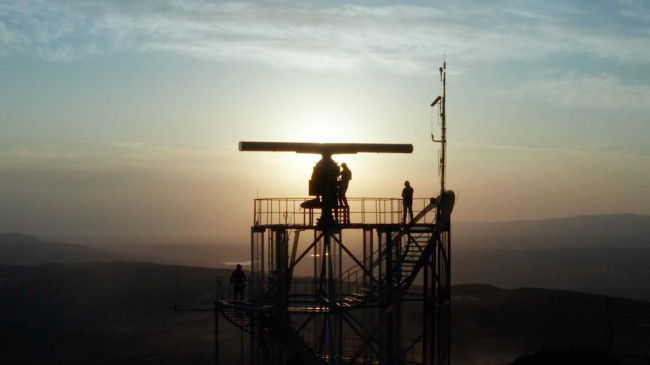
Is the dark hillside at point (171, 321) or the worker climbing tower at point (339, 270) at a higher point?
the worker climbing tower at point (339, 270)

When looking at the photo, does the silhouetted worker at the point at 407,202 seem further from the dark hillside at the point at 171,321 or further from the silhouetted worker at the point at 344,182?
the dark hillside at the point at 171,321

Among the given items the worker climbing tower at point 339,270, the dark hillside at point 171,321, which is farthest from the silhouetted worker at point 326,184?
the dark hillside at point 171,321

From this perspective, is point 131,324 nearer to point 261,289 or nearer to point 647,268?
point 261,289

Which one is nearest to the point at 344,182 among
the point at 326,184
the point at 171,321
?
the point at 326,184

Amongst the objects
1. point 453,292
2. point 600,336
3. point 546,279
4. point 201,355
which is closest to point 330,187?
point 201,355

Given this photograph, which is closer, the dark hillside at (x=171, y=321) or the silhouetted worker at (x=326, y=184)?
the silhouetted worker at (x=326, y=184)

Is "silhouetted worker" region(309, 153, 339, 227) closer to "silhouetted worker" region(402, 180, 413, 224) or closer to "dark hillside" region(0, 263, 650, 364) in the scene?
"silhouetted worker" region(402, 180, 413, 224)

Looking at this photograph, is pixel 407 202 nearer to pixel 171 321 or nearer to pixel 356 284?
pixel 356 284

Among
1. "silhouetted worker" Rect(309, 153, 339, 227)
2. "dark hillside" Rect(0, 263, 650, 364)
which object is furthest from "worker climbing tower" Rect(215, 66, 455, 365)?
"dark hillside" Rect(0, 263, 650, 364)
